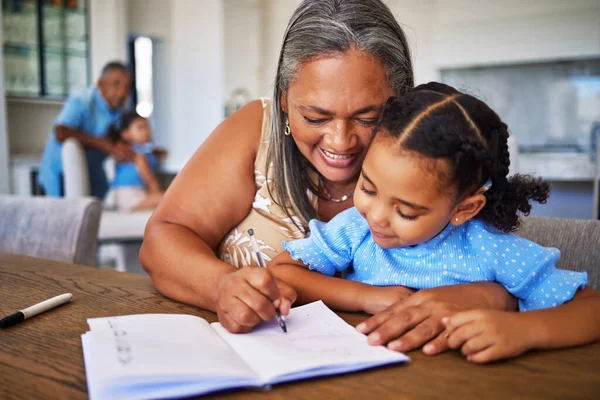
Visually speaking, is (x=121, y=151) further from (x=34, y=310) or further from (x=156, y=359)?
(x=156, y=359)

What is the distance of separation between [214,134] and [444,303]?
2.17 ft

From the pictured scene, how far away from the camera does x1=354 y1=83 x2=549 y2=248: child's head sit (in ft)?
2.78

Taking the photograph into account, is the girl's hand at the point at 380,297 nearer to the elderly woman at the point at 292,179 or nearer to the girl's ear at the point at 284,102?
the elderly woman at the point at 292,179

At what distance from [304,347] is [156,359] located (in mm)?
182

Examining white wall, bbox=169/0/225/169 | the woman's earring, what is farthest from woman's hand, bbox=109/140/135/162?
the woman's earring

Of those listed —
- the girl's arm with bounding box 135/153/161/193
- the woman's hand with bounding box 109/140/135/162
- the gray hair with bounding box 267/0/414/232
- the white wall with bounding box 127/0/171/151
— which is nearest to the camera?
the gray hair with bounding box 267/0/414/232

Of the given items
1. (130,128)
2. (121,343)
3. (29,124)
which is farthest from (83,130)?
(121,343)

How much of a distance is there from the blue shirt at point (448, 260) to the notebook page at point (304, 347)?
6.5 inches

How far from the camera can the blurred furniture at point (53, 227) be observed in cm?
153

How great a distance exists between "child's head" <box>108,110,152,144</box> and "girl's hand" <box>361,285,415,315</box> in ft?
10.0

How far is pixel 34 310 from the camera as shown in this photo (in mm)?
890

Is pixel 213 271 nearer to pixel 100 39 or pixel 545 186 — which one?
pixel 545 186

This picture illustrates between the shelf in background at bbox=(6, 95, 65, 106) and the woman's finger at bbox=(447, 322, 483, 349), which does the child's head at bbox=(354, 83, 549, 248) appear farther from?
the shelf in background at bbox=(6, 95, 65, 106)

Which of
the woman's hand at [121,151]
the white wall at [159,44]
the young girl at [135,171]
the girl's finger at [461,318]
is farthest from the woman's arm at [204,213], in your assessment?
the white wall at [159,44]
